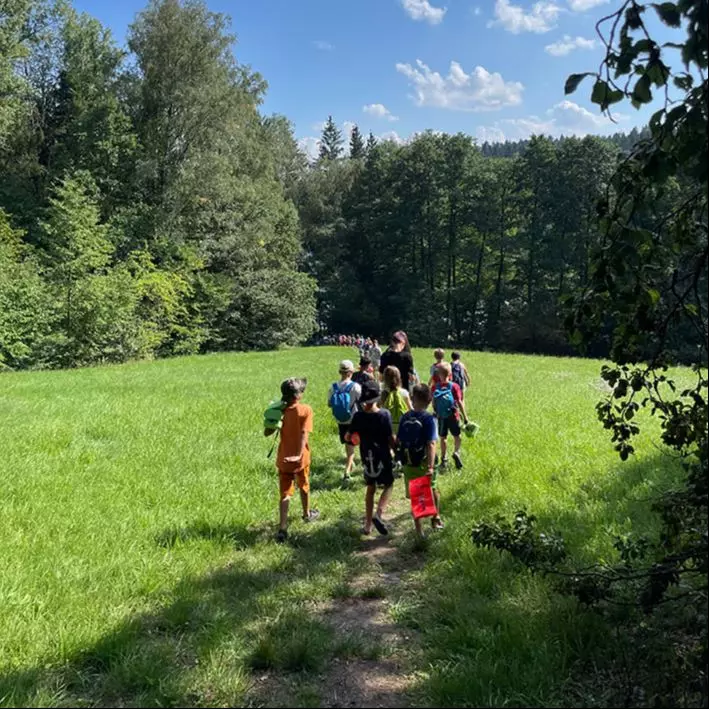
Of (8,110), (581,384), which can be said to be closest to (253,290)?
(8,110)

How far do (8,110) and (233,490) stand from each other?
88.8 ft

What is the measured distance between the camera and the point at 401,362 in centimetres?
877

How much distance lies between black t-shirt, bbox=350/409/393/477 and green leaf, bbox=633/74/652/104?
4.22 m

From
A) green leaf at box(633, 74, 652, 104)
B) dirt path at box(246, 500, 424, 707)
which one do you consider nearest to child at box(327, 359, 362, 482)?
dirt path at box(246, 500, 424, 707)

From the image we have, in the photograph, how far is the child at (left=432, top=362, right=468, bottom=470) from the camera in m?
8.05

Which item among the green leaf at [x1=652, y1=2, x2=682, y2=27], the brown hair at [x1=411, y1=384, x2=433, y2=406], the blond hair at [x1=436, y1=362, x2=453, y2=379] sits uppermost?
the green leaf at [x1=652, y1=2, x2=682, y2=27]

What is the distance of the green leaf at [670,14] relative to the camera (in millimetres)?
2242

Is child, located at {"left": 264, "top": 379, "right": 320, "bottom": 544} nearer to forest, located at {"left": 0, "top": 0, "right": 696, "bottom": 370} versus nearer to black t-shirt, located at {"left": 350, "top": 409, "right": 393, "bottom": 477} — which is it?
black t-shirt, located at {"left": 350, "top": 409, "right": 393, "bottom": 477}

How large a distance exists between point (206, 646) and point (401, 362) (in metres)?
5.59

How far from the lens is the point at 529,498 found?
21.2 feet

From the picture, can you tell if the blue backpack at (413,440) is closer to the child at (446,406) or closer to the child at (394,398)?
the child at (394,398)

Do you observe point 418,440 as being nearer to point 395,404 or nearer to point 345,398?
point 395,404

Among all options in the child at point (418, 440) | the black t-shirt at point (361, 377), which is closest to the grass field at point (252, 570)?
the child at point (418, 440)

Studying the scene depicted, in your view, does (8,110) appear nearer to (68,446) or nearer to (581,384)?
(68,446)
